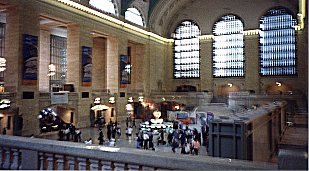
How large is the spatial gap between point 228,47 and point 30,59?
23.7m

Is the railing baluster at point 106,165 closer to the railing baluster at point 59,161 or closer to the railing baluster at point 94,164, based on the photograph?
the railing baluster at point 94,164

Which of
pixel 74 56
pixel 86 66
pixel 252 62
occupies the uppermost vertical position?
pixel 252 62

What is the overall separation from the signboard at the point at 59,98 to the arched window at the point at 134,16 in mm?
11431

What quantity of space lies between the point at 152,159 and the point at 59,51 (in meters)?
27.7

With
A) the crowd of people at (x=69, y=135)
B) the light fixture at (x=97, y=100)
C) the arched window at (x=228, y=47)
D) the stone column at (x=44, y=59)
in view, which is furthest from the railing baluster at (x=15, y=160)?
the arched window at (x=228, y=47)

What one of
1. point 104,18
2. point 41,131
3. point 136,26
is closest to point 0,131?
point 41,131

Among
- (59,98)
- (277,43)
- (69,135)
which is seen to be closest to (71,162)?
(69,135)

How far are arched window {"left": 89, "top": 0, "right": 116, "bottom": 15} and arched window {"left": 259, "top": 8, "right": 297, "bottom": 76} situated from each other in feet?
56.3

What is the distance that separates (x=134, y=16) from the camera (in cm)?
2923

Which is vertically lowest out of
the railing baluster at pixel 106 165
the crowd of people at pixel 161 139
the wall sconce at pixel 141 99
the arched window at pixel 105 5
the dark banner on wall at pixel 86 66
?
the crowd of people at pixel 161 139

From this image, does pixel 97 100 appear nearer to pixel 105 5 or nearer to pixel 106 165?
pixel 105 5

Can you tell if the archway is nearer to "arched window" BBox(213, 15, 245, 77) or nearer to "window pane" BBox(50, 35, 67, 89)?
"window pane" BBox(50, 35, 67, 89)

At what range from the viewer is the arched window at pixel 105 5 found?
76.6 feet

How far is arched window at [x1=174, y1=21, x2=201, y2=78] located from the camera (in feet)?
116
